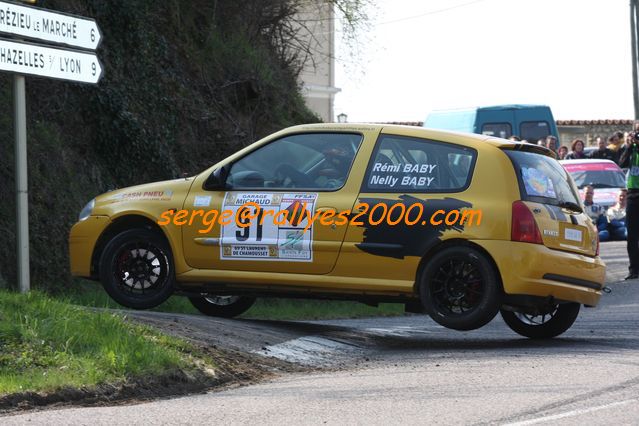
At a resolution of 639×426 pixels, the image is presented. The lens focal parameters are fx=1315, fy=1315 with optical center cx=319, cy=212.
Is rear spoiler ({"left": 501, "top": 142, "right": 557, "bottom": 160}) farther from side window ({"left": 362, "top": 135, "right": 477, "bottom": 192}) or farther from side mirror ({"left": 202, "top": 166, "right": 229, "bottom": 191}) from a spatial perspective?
side mirror ({"left": 202, "top": 166, "right": 229, "bottom": 191})

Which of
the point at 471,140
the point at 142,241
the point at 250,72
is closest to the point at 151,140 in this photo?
the point at 250,72

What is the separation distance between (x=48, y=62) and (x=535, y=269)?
445 centimetres

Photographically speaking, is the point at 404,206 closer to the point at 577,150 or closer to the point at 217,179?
the point at 217,179

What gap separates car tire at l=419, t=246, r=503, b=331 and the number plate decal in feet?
3.49

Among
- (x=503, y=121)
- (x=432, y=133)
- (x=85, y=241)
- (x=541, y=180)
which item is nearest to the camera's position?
(x=541, y=180)

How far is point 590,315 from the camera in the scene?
14.0 metres

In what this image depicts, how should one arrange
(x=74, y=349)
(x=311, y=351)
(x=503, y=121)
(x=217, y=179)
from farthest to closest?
(x=503, y=121)
(x=217, y=179)
(x=311, y=351)
(x=74, y=349)

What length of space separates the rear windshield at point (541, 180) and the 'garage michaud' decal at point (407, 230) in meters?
0.52

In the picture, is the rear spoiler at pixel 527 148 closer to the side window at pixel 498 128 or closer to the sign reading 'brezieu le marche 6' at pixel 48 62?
the sign reading 'brezieu le marche 6' at pixel 48 62

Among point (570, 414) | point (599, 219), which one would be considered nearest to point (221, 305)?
point (570, 414)

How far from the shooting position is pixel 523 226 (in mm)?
10289

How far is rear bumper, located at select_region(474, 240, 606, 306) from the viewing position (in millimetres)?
10227

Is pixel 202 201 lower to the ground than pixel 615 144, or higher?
lower

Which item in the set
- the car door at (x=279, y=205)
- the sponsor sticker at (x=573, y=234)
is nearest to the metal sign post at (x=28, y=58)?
the car door at (x=279, y=205)
